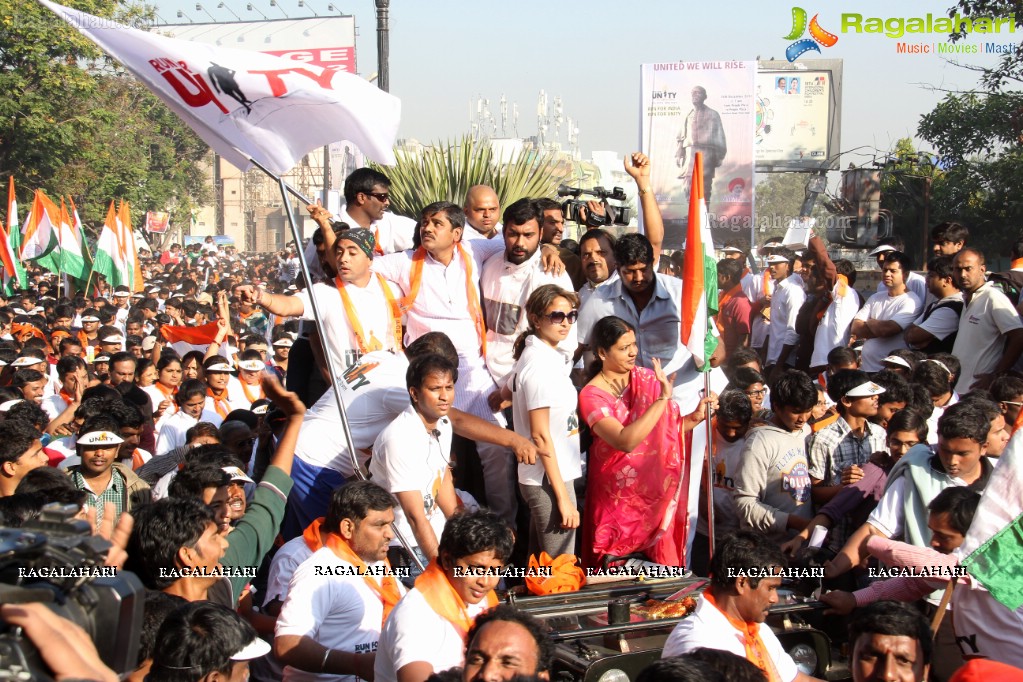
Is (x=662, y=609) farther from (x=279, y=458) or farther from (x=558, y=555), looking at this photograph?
(x=279, y=458)

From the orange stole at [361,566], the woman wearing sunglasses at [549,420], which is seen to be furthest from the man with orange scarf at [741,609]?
the woman wearing sunglasses at [549,420]

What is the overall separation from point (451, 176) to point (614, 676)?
30.3 feet

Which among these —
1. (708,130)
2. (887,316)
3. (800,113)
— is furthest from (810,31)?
(887,316)

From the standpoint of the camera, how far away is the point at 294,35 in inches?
1455

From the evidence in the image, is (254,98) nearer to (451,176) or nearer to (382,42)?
(382,42)

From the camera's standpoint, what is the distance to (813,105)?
34.7 meters

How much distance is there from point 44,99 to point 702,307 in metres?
27.6

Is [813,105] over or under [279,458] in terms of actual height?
over

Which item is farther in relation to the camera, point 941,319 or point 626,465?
point 941,319

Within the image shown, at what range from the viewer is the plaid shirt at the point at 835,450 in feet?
20.2

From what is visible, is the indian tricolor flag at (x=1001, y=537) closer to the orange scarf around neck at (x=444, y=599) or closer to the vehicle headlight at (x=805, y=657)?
Result: the vehicle headlight at (x=805, y=657)

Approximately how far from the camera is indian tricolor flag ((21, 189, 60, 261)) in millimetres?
18109

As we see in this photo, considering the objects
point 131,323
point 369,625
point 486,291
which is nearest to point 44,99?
point 131,323

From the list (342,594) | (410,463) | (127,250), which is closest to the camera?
(342,594)
